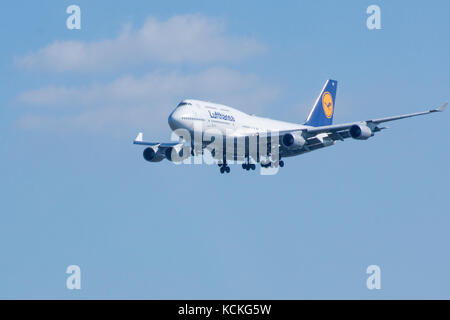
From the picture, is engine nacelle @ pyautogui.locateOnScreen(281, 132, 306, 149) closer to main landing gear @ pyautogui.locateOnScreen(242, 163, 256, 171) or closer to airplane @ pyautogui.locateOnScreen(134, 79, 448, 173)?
airplane @ pyautogui.locateOnScreen(134, 79, 448, 173)

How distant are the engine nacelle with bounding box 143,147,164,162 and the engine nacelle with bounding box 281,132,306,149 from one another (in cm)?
1350

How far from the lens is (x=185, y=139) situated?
3147 inches

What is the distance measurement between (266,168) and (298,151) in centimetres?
407

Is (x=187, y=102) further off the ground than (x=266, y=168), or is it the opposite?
(x=187, y=102)

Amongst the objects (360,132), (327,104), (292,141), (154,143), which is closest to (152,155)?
(154,143)

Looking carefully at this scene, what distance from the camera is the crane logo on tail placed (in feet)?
341

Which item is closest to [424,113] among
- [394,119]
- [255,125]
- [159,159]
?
[394,119]

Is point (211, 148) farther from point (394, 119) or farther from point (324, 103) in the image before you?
point (324, 103)

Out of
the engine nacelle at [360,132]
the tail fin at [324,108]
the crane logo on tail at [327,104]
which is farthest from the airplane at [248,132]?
the crane logo on tail at [327,104]

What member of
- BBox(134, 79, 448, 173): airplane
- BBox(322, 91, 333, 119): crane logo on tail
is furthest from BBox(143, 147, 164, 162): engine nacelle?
BBox(322, 91, 333, 119): crane logo on tail

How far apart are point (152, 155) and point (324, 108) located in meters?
→ 26.5

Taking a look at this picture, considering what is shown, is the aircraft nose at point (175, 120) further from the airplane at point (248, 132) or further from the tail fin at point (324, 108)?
the tail fin at point (324, 108)

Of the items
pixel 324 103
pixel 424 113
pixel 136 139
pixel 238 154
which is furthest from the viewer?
pixel 324 103

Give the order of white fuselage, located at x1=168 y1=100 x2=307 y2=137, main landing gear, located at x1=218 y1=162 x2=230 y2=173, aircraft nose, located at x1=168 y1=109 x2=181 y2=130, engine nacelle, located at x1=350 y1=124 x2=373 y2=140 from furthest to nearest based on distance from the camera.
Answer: main landing gear, located at x1=218 y1=162 x2=230 y2=173 < engine nacelle, located at x1=350 y1=124 x2=373 y2=140 < white fuselage, located at x1=168 y1=100 x2=307 y2=137 < aircraft nose, located at x1=168 y1=109 x2=181 y2=130
